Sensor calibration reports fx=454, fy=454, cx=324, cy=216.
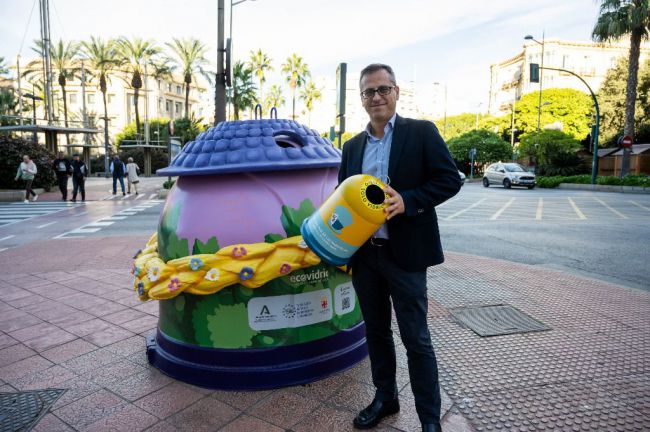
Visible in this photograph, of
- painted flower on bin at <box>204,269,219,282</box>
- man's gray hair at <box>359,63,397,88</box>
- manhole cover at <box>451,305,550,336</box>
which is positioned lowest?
manhole cover at <box>451,305,550,336</box>

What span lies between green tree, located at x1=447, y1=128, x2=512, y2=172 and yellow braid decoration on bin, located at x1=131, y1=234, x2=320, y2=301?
1588 inches

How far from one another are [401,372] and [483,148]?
Result: 41.7 m

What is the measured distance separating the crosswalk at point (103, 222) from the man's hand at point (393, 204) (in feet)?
31.6

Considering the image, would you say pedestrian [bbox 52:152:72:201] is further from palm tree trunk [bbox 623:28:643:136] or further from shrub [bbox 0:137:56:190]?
palm tree trunk [bbox 623:28:643:136]

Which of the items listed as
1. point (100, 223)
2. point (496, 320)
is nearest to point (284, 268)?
point (496, 320)

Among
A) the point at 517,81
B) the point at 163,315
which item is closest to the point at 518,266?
the point at 163,315

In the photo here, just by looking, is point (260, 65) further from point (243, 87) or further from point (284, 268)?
point (284, 268)

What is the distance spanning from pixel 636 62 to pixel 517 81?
62.6 metres

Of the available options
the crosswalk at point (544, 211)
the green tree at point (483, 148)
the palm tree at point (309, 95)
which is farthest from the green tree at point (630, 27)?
the palm tree at point (309, 95)

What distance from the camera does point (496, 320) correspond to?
436cm

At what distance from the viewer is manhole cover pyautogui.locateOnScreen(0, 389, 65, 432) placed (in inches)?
106

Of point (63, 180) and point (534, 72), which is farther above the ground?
point (534, 72)

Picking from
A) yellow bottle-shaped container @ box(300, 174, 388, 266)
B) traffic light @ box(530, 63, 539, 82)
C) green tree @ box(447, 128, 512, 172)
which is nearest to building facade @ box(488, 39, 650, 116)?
green tree @ box(447, 128, 512, 172)

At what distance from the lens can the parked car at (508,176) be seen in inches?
1051
